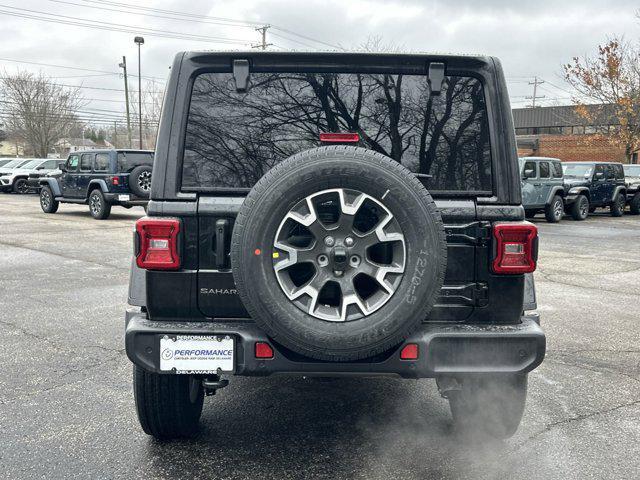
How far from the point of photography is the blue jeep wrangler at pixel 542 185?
54.5 ft

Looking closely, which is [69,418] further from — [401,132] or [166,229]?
[401,132]

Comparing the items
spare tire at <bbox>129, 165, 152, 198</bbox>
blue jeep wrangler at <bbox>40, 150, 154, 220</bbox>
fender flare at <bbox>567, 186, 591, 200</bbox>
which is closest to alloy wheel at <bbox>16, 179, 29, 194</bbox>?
blue jeep wrangler at <bbox>40, 150, 154, 220</bbox>

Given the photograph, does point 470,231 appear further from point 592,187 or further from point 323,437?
point 592,187

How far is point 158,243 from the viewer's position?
277cm

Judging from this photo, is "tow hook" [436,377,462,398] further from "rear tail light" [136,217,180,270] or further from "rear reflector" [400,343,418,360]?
"rear tail light" [136,217,180,270]

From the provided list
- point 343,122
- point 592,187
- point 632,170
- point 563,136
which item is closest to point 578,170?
point 592,187

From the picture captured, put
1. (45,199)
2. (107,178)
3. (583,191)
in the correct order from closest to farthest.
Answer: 1. (107,178)
2. (45,199)
3. (583,191)

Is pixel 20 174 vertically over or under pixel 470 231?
under

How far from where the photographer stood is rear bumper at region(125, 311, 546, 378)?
271cm

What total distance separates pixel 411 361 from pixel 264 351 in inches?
25.6

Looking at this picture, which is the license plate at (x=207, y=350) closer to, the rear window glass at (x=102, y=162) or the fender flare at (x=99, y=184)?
the fender flare at (x=99, y=184)

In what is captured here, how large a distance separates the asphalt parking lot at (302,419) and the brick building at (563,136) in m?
31.0

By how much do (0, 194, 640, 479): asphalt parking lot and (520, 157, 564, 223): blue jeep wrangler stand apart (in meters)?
10.7

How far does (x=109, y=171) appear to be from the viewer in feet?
52.0
